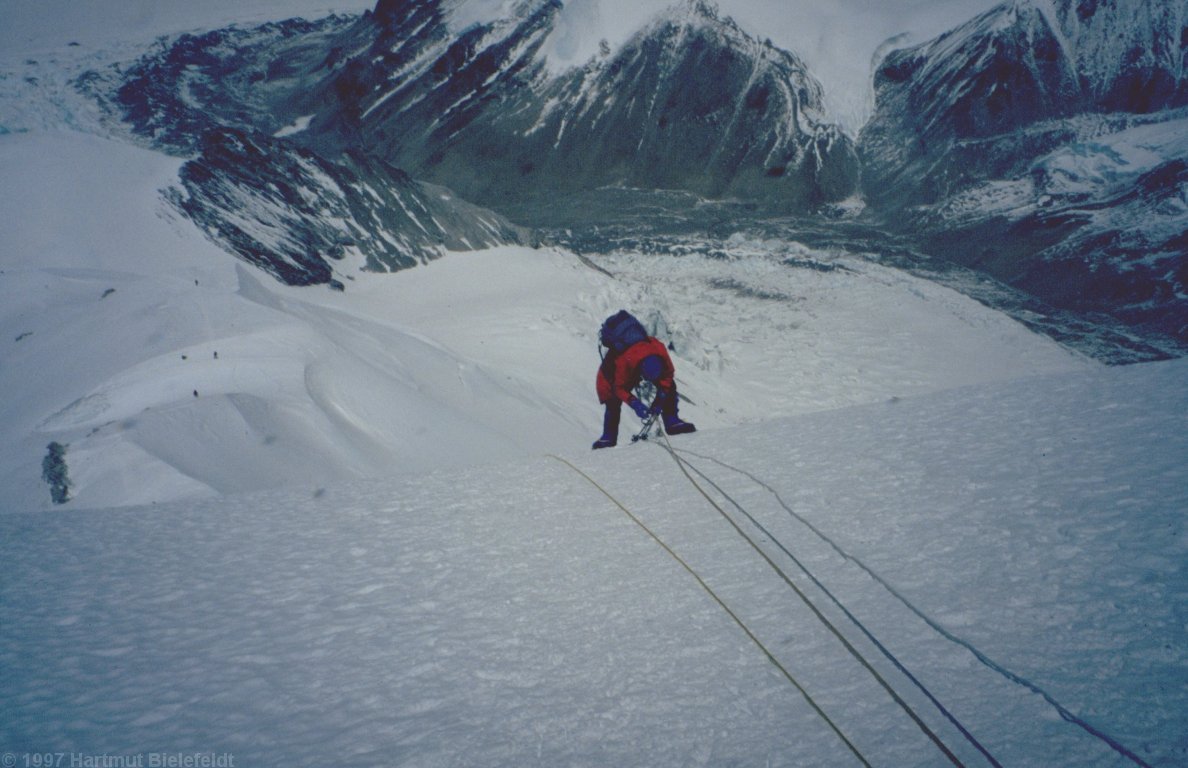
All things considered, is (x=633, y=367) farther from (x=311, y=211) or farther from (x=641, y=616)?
(x=311, y=211)

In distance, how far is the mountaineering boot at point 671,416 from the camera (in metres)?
5.34

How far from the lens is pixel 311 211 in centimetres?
2127

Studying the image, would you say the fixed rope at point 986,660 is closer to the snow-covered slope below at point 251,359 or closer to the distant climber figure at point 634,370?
the distant climber figure at point 634,370

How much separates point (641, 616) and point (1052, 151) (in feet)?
298

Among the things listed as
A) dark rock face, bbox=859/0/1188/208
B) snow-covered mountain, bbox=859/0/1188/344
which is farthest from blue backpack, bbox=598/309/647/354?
dark rock face, bbox=859/0/1188/208

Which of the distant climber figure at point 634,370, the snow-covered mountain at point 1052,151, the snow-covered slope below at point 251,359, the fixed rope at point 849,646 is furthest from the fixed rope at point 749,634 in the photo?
the snow-covered mountain at point 1052,151

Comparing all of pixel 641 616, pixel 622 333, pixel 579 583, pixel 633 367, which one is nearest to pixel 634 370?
pixel 633 367

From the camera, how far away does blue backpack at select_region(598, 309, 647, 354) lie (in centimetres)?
540

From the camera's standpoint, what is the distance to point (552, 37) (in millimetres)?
96875

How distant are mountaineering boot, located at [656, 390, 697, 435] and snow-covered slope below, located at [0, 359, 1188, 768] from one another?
1.73 m

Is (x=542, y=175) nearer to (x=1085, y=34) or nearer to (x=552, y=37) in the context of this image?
(x=552, y=37)

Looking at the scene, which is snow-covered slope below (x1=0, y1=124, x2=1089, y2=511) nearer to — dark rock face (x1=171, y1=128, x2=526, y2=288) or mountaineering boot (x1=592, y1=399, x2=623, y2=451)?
dark rock face (x1=171, y1=128, x2=526, y2=288)

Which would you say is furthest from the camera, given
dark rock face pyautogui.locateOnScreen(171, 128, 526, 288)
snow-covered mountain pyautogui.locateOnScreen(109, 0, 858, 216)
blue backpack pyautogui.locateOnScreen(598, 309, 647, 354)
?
snow-covered mountain pyautogui.locateOnScreen(109, 0, 858, 216)

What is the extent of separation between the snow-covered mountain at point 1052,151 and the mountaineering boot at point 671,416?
55.8 meters
